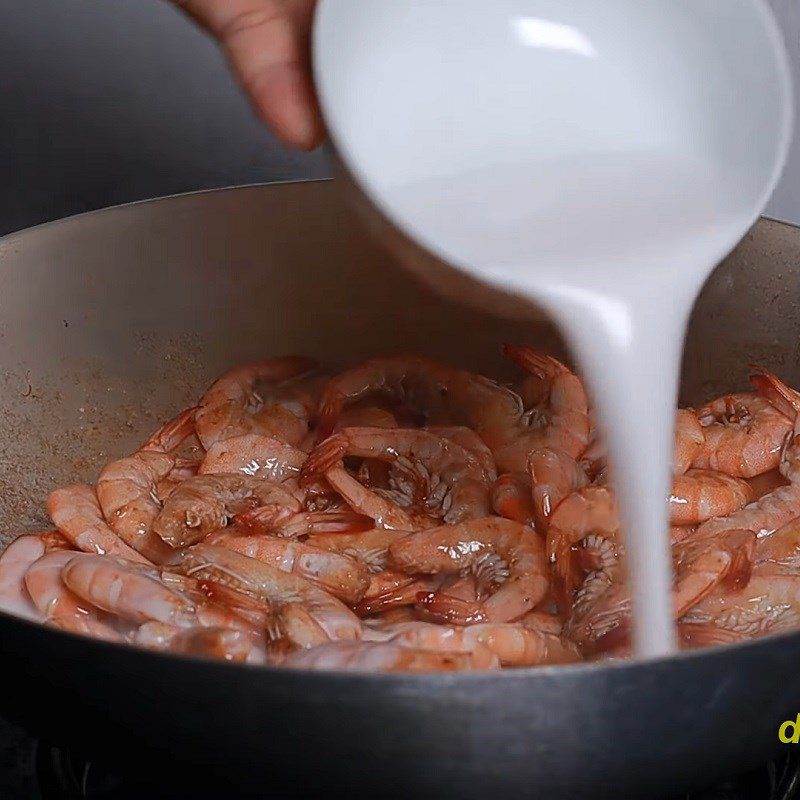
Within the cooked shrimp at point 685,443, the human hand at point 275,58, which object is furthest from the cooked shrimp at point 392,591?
the human hand at point 275,58

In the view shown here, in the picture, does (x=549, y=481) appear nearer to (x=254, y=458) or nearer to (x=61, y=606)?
(x=254, y=458)

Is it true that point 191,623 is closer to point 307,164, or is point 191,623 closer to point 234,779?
point 234,779

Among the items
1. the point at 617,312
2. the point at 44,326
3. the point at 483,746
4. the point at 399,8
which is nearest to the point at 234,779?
the point at 483,746

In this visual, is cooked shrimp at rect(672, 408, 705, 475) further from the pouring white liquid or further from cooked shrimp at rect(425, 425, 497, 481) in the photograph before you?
the pouring white liquid

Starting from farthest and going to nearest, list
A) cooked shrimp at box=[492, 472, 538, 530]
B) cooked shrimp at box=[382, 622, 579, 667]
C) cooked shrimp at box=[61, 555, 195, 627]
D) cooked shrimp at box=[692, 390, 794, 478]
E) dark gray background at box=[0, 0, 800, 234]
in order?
dark gray background at box=[0, 0, 800, 234] < cooked shrimp at box=[692, 390, 794, 478] < cooked shrimp at box=[492, 472, 538, 530] < cooked shrimp at box=[61, 555, 195, 627] < cooked shrimp at box=[382, 622, 579, 667]

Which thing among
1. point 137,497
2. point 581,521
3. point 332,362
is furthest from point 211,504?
point 581,521

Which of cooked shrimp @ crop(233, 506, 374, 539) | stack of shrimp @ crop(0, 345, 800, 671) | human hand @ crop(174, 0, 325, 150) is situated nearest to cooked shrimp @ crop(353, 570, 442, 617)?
stack of shrimp @ crop(0, 345, 800, 671)
